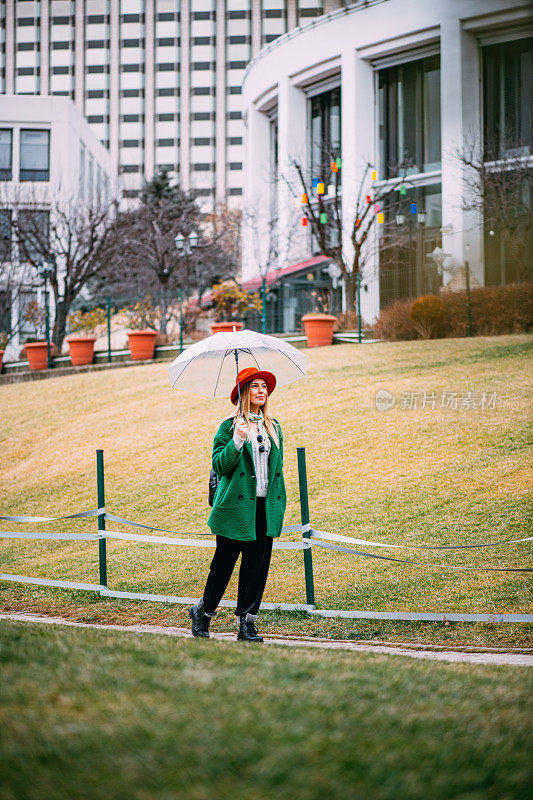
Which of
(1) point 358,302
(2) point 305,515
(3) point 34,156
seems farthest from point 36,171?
(2) point 305,515

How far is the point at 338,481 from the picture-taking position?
1034 centimetres

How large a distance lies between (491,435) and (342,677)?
24.8ft

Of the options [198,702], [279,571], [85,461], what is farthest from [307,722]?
[85,461]

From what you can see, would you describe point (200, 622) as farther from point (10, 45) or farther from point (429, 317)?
point (10, 45)

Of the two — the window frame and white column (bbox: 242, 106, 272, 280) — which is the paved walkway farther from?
the window frame

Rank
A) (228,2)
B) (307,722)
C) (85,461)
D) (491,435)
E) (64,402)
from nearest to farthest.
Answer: (307,722), (491,435), (85,461), (64,402), (228,2)

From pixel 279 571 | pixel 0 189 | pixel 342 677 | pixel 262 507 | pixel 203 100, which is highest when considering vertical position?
pixel 203 100

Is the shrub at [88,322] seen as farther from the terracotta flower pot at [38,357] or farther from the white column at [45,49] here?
the white column at [45,49]

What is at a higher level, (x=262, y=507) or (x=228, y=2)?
(x=228, y=2)

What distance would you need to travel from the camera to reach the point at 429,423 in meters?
11.9

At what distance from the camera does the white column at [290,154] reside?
3412 centimetres

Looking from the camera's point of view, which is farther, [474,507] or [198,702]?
[474,507]

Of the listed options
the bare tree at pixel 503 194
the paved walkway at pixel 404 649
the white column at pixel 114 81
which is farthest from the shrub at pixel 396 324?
the white column at pixel 114 81

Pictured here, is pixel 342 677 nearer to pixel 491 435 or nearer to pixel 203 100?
pixel 491 435
